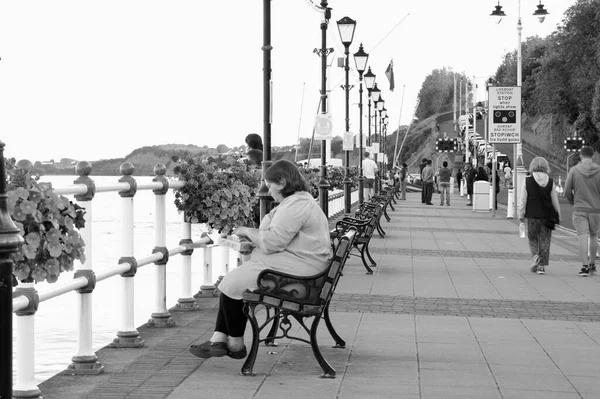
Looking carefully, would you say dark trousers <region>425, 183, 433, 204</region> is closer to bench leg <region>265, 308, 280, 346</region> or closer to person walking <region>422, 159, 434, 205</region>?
person walking <region>422, 159, 434, 205</region>

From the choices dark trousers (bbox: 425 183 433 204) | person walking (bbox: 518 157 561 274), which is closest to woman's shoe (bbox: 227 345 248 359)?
person walking (bbox: 518 157 561 274)

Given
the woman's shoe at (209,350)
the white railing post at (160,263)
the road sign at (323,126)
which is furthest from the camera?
the road sign at (323,126)

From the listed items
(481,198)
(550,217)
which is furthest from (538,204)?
(481,198)

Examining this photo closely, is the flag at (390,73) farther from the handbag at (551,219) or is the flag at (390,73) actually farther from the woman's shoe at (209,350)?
the woman's shoe at (209,350)

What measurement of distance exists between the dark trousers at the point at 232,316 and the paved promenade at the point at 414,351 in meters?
0.25

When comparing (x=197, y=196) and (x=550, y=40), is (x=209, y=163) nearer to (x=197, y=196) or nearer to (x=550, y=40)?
(x=197, y=196)

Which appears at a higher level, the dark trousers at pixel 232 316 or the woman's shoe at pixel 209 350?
the dark trousers at pixel 232 316

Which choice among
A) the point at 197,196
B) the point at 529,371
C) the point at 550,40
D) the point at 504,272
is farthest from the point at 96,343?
the point at 550,40

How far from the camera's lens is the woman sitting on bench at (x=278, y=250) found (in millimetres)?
7352

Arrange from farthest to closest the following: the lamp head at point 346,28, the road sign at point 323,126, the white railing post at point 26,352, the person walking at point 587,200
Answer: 1. the lamp head at point 346,28
2. the road sign at point 323,126
3. the person walking at point 587,200
4. the white railing post at point 26,352

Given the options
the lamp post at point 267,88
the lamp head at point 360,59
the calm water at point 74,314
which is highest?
the lamp head at point 360,59

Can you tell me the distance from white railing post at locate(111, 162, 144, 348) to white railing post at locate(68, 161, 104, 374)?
973 millimetres

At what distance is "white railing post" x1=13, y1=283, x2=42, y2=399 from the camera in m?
6.21

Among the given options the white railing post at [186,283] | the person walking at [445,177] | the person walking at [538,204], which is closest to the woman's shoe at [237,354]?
the white railing post at [186,283]
